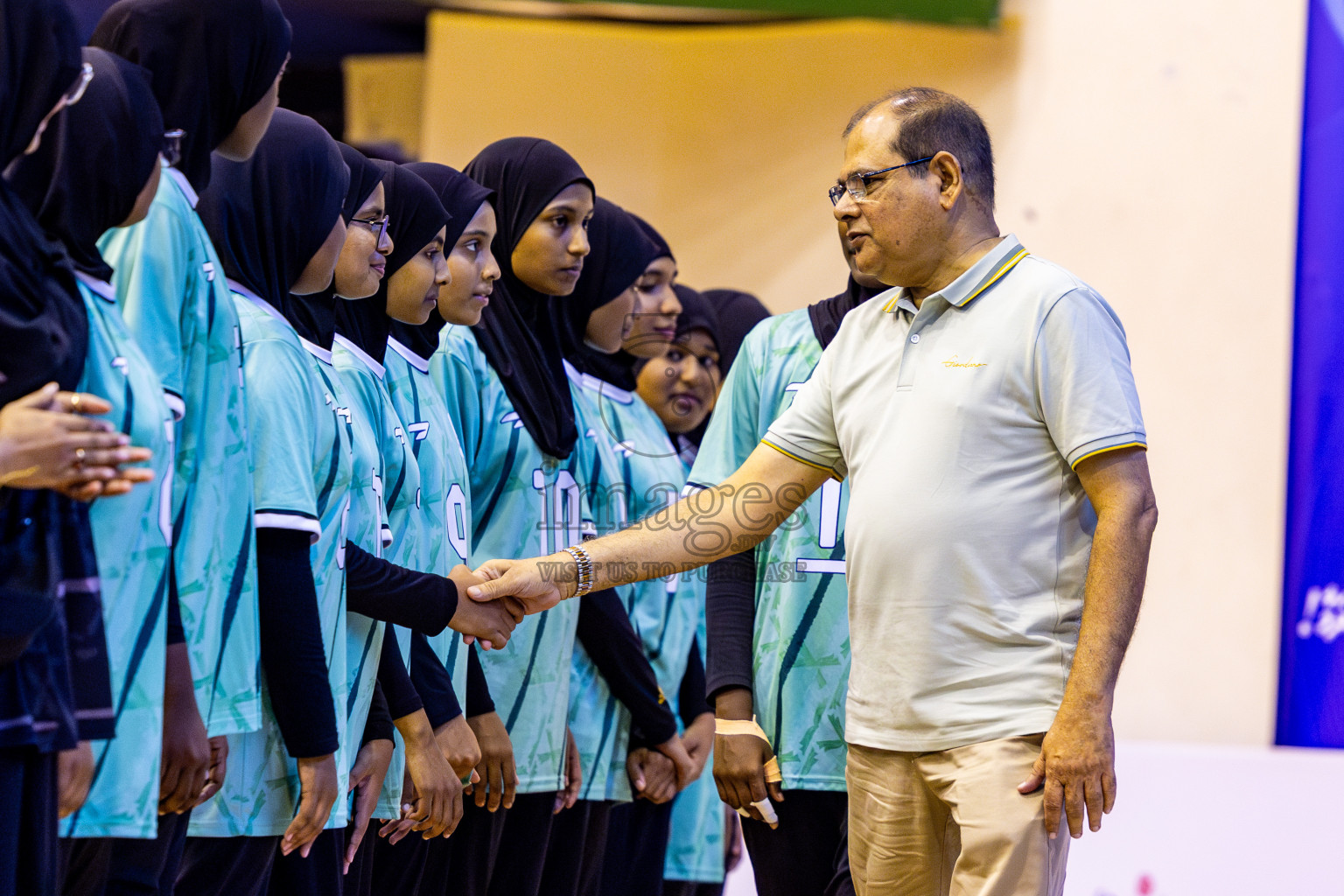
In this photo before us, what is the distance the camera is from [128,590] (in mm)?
1537

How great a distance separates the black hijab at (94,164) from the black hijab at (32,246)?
0.02 metres

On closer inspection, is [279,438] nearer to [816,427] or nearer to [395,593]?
[395,593]

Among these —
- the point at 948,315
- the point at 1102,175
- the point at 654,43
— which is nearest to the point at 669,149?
the point at 654,43

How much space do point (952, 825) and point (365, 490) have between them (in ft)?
3.30

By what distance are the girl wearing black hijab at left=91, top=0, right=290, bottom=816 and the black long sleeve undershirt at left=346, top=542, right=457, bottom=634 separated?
34 cm

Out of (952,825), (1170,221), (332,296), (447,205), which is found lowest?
(952,825)

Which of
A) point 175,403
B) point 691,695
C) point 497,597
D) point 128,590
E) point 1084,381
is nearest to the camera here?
point 128,590

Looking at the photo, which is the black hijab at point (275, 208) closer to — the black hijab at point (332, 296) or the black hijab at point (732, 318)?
the black hijab at point (332, 296)

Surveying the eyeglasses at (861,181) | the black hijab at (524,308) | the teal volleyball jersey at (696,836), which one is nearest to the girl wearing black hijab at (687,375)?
the teal volleyball jersey at (696,836)

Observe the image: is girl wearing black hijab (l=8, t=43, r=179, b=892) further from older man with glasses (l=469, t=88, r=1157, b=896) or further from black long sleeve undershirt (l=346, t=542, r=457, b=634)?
older man with glasses (l=469, t=88, r=1157, b=896)

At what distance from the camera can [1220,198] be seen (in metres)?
5.26

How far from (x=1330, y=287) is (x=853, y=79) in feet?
6.61

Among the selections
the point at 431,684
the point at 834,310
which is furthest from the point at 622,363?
the point at 431,684

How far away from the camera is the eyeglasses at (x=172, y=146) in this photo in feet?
5.68
